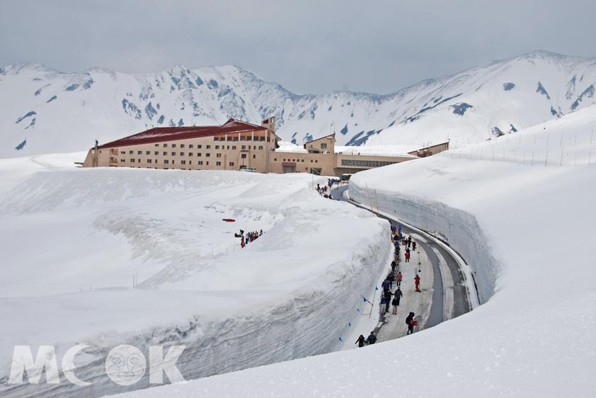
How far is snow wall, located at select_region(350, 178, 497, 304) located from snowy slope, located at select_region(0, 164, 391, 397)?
198 inches

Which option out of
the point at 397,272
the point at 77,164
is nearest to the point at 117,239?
the point at 397,272

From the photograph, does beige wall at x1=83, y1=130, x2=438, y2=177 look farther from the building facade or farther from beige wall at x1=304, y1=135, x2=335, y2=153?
beige wall at x1=304, y1=135, x2=335, y2=153

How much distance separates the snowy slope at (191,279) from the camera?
13273mm

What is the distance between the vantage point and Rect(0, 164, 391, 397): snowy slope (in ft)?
43.5

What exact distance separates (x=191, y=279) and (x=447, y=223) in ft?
80.4

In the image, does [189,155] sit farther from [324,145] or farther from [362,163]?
[362,163]

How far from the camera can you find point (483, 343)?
9.59 meters

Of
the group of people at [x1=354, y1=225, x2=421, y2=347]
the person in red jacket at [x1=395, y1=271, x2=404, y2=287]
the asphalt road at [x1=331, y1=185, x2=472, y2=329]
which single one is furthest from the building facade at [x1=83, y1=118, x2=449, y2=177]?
the person in red jacket at [x1=395, y1=271, x2=404, y2=287]

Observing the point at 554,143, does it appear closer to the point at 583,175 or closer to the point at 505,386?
the point at 583,175

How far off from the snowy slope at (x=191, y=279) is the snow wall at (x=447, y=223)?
198 inches

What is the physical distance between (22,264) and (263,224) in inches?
796

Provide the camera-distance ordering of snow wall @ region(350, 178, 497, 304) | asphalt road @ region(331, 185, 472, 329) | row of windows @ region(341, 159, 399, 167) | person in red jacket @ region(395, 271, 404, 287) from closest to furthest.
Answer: asphalt road @ region(331, 185, 472, 329)
snow wall @ region(350, 178, 497, 304)
person in red jacket @ region(395, 271, 404, 287)
row of windows @ region(341, 159, 399, 167)

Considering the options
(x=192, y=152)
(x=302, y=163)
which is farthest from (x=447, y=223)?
(x=192, y=152)

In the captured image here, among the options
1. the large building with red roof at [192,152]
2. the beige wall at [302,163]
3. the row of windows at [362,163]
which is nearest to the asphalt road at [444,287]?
the large building with red roof at [192,152]
